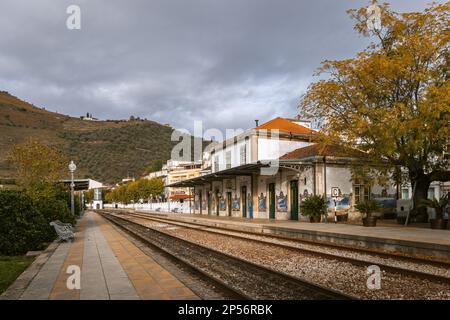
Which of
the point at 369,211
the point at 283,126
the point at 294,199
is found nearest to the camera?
the point at 369,211

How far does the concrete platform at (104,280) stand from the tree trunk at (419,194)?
15056 millimetres

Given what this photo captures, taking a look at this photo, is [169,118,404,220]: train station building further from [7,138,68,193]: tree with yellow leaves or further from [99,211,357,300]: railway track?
[7,138,68,193]: tree with yellow leaves

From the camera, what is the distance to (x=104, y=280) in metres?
8.31

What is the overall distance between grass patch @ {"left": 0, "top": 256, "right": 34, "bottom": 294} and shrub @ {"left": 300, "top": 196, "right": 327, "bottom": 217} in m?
16.6

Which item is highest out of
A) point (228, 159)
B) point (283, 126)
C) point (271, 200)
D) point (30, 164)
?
point (283, 126)

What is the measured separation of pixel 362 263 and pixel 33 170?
1770cm

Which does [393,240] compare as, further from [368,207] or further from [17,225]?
[17,225]

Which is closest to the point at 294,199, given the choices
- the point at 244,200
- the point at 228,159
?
the point at 244,200

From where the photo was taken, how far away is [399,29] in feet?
66.6

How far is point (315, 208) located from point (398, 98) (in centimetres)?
803

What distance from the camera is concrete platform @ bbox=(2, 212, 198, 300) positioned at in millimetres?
7008

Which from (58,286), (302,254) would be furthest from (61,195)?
(58,286)

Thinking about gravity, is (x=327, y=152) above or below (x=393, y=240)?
above

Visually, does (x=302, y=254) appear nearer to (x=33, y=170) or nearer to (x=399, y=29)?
(x=399, y=29)
